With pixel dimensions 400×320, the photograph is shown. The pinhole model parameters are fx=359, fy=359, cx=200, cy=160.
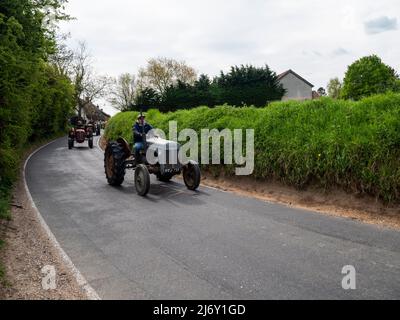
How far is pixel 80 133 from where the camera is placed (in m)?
26.8

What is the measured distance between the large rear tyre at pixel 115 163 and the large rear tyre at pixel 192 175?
2.03 metres

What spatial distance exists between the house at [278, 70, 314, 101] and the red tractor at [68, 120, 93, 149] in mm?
35719

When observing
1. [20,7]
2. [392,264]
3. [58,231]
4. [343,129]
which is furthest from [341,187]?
[20,7]

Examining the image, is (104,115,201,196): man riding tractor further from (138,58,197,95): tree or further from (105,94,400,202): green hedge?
(138,58,197,95): tree

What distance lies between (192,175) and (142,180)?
4.89ft

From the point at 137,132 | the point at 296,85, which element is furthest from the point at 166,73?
the point at 137,132

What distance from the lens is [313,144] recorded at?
892cm

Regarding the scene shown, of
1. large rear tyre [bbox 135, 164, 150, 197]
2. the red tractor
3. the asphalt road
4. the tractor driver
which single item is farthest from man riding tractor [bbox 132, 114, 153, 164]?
the red tractor

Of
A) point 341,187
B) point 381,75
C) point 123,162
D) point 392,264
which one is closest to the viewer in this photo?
point 392,264

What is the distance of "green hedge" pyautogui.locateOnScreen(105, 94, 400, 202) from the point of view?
754 cm

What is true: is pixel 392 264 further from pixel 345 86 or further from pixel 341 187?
pixel 345 86

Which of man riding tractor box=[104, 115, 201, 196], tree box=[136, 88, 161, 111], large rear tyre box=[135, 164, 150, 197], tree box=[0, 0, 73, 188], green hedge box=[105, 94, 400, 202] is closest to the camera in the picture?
green hedge box=[105, 94, 400, 202]

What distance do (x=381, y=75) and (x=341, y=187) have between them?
27283 millimetres
